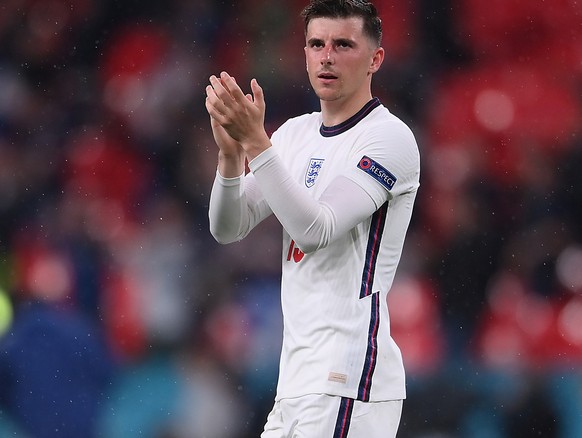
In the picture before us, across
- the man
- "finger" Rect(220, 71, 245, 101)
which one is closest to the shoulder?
the man

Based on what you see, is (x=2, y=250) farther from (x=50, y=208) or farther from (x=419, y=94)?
(x=419, y=94)

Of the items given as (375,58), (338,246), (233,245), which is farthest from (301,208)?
(233,245)

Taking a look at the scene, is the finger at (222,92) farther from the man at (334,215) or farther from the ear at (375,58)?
the ear at (375,58)

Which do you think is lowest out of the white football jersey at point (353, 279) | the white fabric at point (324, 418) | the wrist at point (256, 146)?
the white fabric at point (324, 418)

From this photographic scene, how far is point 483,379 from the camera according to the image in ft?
14.2

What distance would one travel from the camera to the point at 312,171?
2.24 meters

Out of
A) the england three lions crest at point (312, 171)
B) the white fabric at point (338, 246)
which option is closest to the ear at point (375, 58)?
the white fabric at point (338, 246)

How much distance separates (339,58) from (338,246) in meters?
0.45

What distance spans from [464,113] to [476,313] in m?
0.95

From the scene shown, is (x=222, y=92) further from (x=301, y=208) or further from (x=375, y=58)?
(x=375, y=58)

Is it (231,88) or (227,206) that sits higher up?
(231,88)

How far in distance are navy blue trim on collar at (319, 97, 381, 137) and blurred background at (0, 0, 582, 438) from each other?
2.19 m

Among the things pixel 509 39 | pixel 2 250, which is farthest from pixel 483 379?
pixel 2 250

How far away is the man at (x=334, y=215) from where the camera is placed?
2035 millimetres
